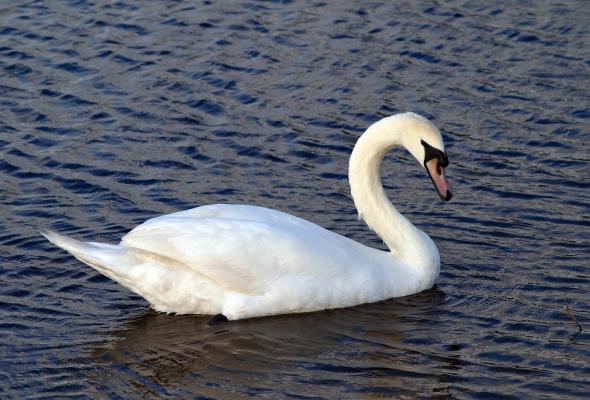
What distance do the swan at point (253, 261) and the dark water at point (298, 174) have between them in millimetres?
150

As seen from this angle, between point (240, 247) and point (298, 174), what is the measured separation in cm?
275

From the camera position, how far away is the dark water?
26.6 feet

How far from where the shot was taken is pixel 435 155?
30.5 ft

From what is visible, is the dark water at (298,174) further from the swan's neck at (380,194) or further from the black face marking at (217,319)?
the swan's neck at (380,194)

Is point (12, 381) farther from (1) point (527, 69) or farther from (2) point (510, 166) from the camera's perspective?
(1) point (527, 69)

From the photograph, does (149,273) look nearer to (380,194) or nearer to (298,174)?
(380,194)

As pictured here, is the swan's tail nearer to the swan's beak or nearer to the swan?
the swan

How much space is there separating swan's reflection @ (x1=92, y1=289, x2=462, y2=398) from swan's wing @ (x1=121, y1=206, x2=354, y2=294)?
1.06 feet

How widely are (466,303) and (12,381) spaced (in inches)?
130

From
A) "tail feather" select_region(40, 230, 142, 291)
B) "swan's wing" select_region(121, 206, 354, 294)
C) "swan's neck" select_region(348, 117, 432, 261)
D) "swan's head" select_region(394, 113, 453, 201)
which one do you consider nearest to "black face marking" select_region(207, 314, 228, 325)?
"swan's wing" select_region(121, 206, 354, 294)

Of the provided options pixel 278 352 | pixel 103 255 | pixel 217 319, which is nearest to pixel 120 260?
pixel 103 255

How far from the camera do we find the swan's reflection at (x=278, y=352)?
786cm

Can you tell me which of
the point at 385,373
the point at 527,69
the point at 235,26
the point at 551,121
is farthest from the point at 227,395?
the point at 235,26

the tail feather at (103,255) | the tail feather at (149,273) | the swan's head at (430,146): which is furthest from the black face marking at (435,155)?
the tail feather at (103,255)
